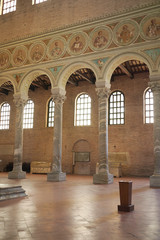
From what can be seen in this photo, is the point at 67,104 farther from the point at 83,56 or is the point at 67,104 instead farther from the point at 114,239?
the point at 114,239

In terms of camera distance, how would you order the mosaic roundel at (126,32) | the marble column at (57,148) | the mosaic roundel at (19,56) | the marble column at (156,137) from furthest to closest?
1. the mosaic roundel at (19,56)
2. the marble column at (57,148)
3. the mosaic roundel at (126,32)
4. the marble column at (156,137)

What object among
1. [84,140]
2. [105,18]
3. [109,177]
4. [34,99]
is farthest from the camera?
[34,99]

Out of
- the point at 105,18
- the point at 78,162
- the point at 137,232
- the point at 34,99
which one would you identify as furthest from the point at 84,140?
the point at 137,232

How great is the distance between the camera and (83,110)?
22.4 m

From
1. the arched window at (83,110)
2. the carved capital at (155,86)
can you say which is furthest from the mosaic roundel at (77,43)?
the arched window at (83,110)

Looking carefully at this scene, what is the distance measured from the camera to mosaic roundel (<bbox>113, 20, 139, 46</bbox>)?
1444cm

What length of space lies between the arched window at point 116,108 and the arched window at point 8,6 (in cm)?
1100

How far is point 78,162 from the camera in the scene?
2173 cm

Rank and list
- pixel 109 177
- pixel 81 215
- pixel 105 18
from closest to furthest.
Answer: pixel 81 215 < pixel 109 177 < pixel 105 18

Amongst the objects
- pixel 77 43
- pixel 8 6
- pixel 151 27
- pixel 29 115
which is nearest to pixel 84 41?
pixel 77 43

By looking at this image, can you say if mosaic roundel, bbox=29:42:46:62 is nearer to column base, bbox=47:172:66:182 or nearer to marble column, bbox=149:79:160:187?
column base, bbox=47:172:66:182

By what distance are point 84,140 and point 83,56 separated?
327 inches

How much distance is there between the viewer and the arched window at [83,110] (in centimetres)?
2212

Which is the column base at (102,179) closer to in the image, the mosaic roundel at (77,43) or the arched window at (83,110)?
the mosaic roundel at (77,43)
